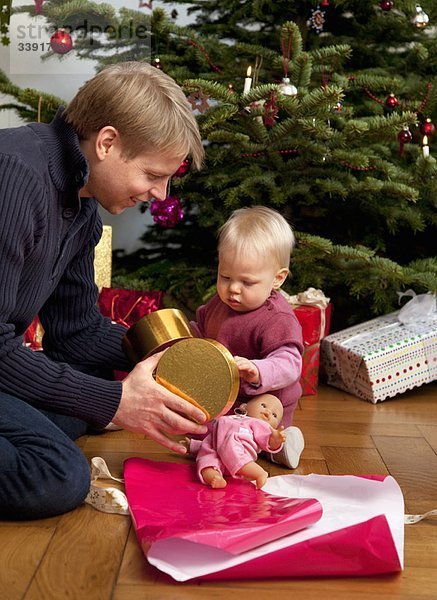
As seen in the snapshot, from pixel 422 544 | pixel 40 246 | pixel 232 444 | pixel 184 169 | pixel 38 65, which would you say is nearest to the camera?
pixel 422 544

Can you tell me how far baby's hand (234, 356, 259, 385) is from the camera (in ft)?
5.45

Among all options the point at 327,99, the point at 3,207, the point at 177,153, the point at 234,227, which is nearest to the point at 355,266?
the point at 327,99

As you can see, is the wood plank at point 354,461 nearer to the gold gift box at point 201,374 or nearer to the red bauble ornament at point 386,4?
the gold gift box at point 201,374

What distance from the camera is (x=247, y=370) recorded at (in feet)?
5.50

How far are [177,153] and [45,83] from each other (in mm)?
1790

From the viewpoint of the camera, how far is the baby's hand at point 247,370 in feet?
5.45

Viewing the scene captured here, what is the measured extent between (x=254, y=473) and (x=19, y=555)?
459mm

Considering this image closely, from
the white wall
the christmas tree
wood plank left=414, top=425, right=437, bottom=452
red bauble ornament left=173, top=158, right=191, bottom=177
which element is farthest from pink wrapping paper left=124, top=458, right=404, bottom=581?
the white wall

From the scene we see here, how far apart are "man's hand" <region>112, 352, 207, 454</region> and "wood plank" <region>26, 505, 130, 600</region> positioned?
17 cm

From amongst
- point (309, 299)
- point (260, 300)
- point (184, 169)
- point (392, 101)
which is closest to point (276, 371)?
point (260, 300)

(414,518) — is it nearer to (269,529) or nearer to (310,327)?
(269,529)

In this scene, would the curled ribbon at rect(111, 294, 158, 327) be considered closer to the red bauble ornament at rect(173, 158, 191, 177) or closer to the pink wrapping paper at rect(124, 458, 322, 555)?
the red bauble ornament at rect(173, 158, 191, 177)

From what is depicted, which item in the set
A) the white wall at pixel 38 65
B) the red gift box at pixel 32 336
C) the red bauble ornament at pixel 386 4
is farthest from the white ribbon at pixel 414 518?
the white wall at pixel 38 65

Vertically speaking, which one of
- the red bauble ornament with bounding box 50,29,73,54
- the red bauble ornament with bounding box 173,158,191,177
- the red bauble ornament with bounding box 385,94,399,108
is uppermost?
the red bauble ornament with bounding box 50,29,73,54
